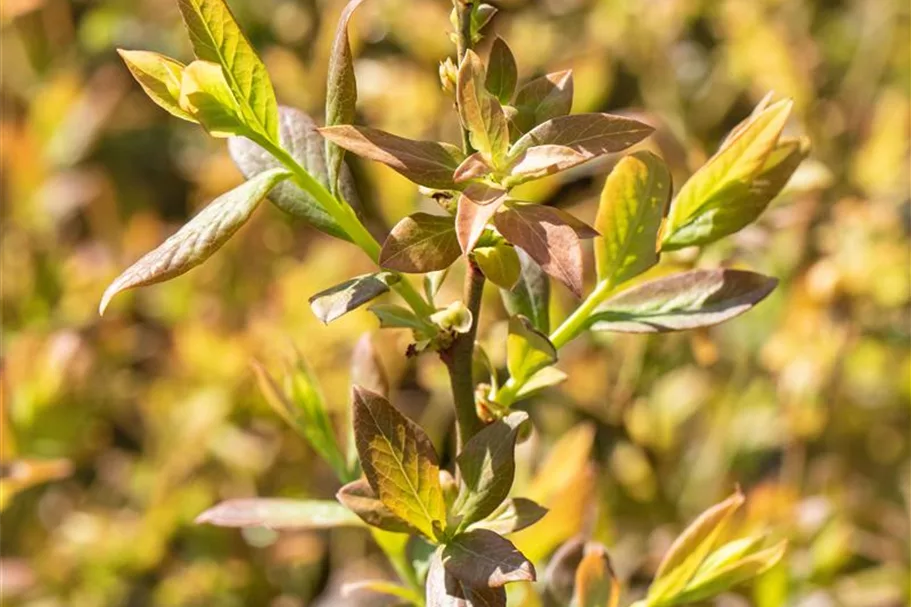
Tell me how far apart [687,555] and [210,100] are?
49cm

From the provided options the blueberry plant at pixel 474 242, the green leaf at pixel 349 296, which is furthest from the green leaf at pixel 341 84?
the green leaf at pixel 349 296

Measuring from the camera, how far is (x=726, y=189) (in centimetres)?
77

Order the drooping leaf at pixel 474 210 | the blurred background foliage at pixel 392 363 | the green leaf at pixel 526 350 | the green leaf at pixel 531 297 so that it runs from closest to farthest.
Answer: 1. the drooping leaf at pixel 474 210
2. the green leaf at pixel 526 350
3. the green leaf at pixel 531 297
4. the blurred background foliage at pixel 392 363

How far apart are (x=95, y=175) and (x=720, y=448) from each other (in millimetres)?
1192

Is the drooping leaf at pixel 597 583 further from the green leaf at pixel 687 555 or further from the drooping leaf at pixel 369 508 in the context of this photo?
the drooping leaf at pixel 369 508

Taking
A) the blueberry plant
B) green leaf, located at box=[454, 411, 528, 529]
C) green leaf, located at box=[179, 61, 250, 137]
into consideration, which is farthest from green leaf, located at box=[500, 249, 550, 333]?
green leaf, located at box=[179, 61, 250, 137]

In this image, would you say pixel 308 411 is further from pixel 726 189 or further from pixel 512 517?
pixel 726 189

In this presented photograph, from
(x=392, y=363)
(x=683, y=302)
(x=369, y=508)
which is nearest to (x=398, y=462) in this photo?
(x=369, y=508)

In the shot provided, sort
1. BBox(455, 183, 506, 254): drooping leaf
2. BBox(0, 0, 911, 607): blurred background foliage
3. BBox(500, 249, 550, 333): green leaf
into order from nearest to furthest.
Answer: BBox(455, 183, 506, 254): drooping leaf
BBox(500, 249, 550, 333): green leaf
BBox(0, 0, 911, 607): blurred background foliage

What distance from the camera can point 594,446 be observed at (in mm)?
1523

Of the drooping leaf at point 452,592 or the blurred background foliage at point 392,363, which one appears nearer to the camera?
the drooping leaf at point 452,592

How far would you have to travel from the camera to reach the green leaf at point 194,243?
2.05ft

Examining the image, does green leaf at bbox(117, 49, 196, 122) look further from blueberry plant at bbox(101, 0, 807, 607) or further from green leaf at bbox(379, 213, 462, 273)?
green leaf at bbox(379, 213, 462, 273)

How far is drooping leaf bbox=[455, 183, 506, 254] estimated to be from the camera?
604 millimetres
